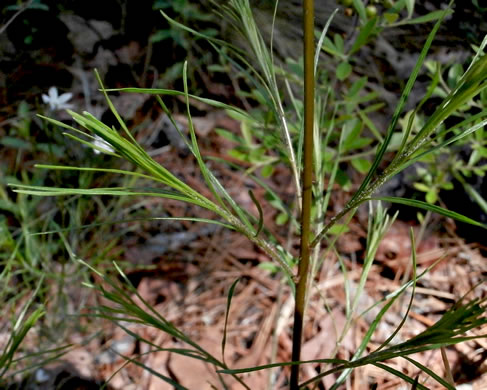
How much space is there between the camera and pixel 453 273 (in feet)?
4.76

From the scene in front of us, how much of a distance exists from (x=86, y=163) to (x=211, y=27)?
0.87 meters

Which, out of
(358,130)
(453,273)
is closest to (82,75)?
(358,130)

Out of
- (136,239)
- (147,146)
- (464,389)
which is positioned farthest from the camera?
(147,146)

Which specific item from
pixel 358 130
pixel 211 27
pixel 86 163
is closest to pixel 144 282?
pixel 86 163

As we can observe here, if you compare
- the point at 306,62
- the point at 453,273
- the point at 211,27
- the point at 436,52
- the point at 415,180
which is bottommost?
the point at 453,273

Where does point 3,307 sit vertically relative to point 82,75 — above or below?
below

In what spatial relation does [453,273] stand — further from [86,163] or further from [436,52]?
[86,163]

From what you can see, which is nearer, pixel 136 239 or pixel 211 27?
pixel 136 239

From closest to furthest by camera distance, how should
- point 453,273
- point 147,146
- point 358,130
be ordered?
point 358,130, point 453,273, point 147,146

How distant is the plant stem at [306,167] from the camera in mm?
506

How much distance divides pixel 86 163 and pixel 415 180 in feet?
4.05

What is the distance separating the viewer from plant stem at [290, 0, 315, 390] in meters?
0.51

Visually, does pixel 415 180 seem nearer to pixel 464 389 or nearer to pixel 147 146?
pixel 464 389

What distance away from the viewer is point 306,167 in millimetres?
582
